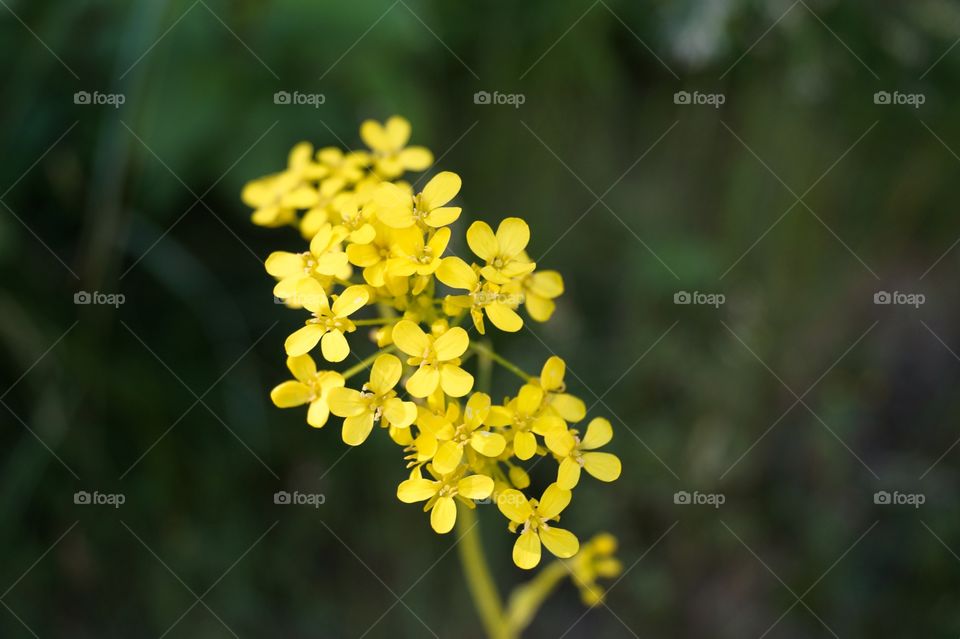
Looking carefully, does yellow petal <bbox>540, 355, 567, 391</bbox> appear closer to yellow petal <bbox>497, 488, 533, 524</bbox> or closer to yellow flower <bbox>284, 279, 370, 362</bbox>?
yellow petal <bbox>497, 488, 533, 524</bbox>

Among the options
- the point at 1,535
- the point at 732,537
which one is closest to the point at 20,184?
the point at 1,535

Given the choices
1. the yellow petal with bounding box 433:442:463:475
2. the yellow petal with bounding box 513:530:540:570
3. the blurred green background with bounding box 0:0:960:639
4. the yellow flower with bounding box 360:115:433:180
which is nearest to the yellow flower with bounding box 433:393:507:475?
the yellow petal with bounding box 433:442:463:475

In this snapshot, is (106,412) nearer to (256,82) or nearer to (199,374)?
(199,374)

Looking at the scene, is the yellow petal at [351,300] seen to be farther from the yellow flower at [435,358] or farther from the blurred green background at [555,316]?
the blurred green background at [555,316]

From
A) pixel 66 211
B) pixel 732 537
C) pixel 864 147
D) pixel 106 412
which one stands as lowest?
pixel 732 537

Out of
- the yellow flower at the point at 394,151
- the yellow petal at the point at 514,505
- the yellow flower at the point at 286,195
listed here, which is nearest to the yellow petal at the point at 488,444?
the yellow petal at the point at 514,505
